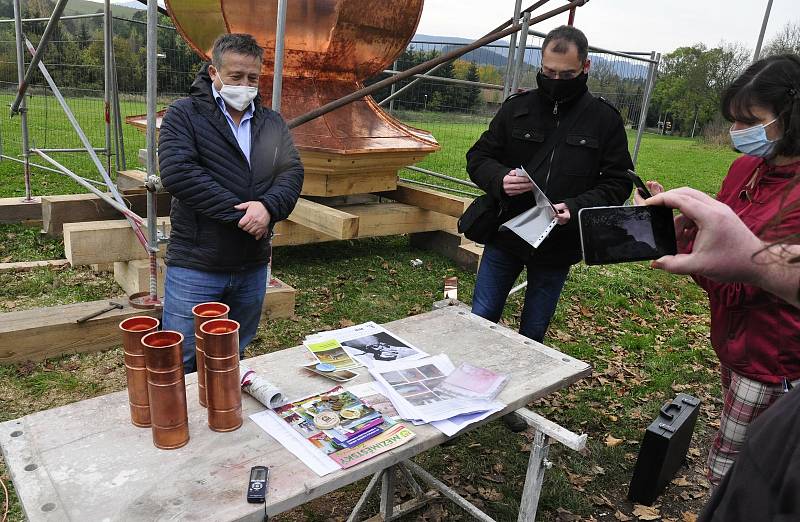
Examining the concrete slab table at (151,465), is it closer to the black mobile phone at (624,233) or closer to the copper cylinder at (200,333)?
the copper cylinder at (200,333)

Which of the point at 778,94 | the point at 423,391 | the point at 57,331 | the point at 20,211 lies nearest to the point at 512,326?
the point at 423,391

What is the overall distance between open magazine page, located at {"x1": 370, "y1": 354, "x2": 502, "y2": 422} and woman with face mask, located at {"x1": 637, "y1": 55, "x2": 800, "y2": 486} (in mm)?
890

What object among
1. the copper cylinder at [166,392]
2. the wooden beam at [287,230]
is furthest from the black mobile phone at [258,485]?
the wooden beam at [287,230]

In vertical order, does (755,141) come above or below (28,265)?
above

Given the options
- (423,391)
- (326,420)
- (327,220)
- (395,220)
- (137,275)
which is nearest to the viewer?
(326,420)

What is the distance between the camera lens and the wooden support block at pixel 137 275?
→ 4.27m

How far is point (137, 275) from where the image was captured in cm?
431

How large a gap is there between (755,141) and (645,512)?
203 cm

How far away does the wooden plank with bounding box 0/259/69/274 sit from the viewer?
187 inches

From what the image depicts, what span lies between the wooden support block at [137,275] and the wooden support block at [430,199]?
2657mm

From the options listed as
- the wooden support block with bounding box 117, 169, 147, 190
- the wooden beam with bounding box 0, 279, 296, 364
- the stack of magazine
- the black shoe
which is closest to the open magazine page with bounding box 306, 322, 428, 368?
the stack of magazine

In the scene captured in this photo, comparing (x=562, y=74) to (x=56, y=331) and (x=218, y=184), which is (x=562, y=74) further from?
(x=56, y=331)

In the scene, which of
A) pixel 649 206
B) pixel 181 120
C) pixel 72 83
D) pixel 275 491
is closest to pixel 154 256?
pixel 181 120

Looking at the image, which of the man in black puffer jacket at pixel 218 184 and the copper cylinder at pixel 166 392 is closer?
the copper cylinder at pixel 166 392
